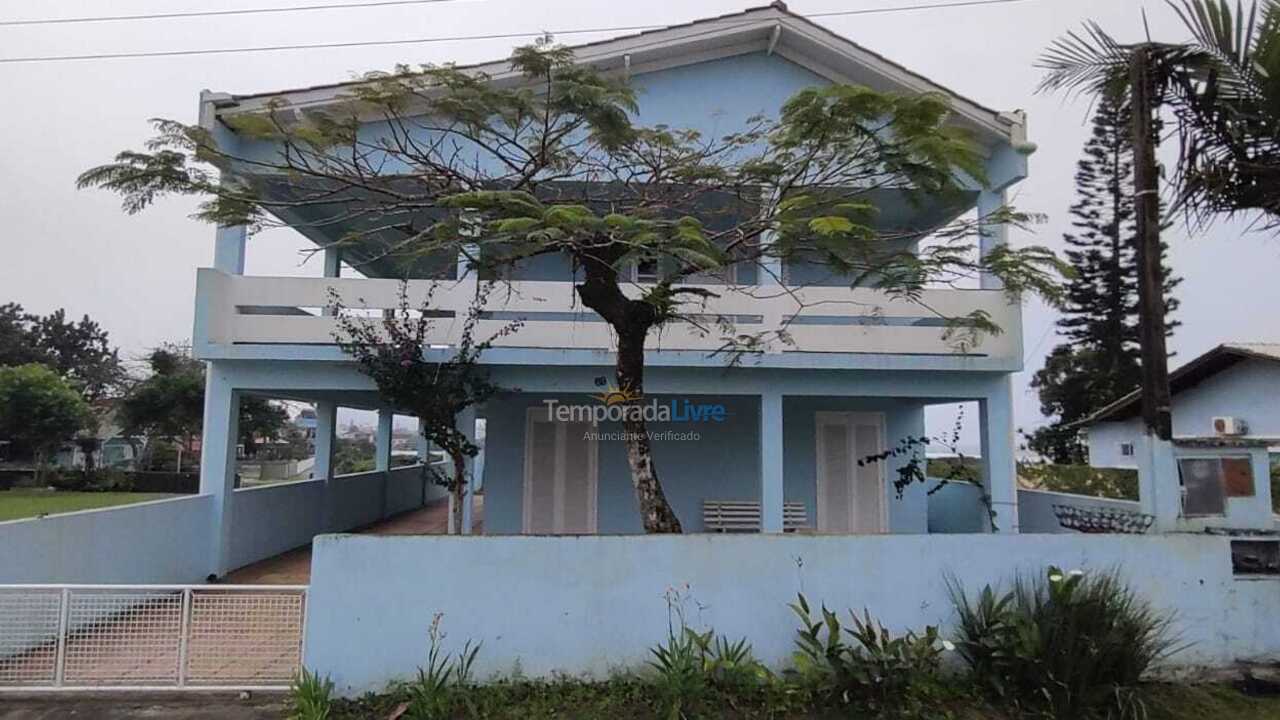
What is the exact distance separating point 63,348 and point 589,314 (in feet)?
167

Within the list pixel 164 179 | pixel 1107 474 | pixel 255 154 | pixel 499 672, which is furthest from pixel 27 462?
pixel 1107 474

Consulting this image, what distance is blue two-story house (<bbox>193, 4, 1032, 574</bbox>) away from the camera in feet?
28.1

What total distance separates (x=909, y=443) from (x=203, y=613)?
8.34 metres

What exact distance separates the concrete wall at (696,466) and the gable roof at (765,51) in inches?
157

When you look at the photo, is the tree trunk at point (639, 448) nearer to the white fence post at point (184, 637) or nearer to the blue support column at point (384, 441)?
the white fence post at point (184, 637)

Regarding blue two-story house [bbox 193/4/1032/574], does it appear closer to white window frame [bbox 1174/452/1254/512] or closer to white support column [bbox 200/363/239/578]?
white support column [bbox 200/363/239/578]

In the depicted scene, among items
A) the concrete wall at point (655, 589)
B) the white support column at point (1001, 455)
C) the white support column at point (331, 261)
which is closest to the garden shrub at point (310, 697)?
the concrete wall at point (655, 589)

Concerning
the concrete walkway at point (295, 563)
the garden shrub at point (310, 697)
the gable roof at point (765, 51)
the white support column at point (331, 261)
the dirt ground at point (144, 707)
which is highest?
the gable roof at point (765, 51)

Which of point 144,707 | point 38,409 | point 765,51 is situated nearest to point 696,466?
point 765,51

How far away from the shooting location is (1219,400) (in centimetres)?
1268

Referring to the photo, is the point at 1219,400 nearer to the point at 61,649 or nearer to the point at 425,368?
the point at 425,368

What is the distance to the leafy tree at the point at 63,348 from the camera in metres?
42.2

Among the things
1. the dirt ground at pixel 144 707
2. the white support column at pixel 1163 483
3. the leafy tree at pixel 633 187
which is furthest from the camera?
the white support column at pixel 1163 483

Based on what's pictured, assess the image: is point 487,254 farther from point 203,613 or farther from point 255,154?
point 255,154
